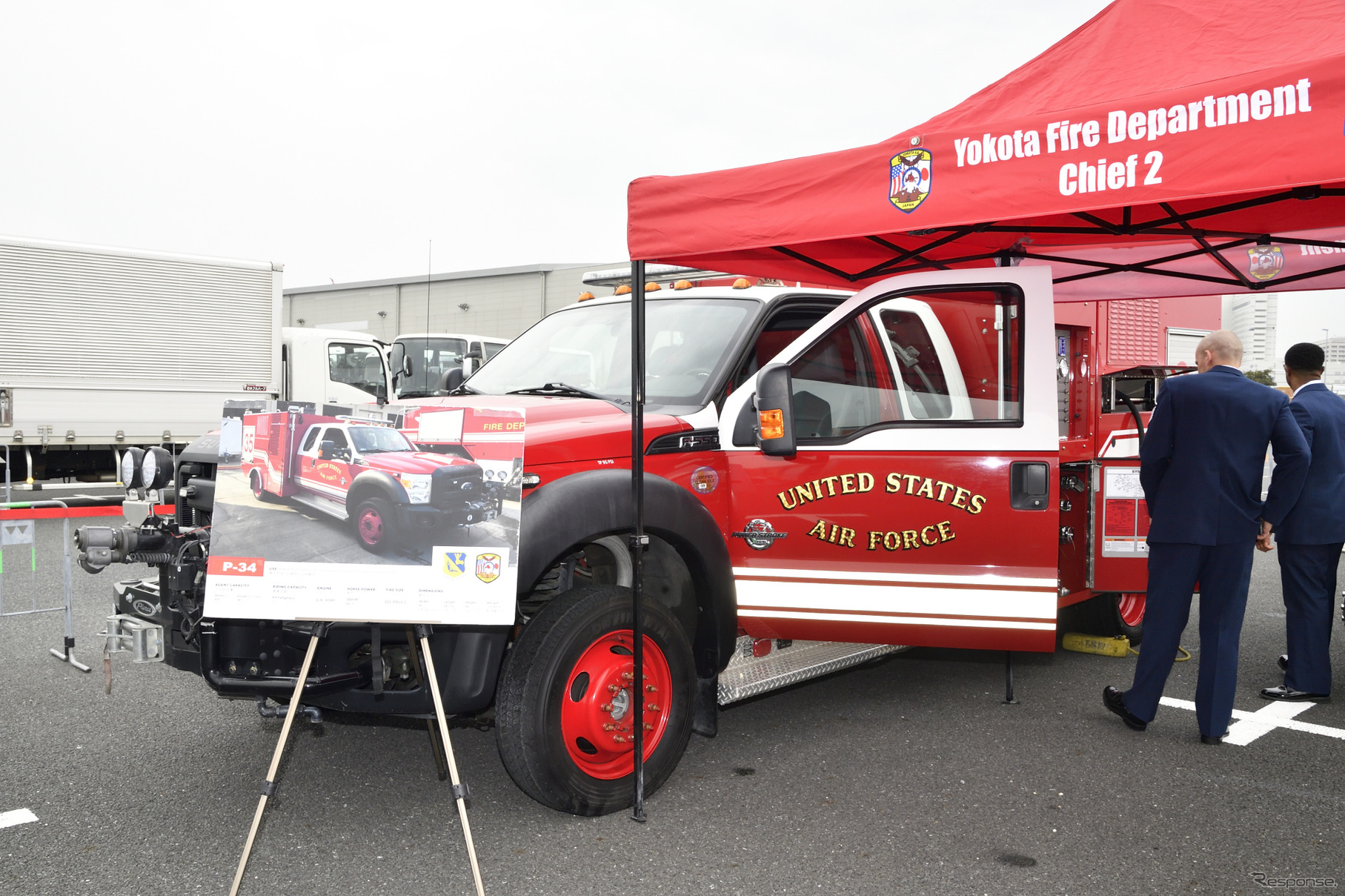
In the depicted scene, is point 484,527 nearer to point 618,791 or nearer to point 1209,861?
point 618,791

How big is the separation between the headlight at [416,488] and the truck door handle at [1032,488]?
7.57ft

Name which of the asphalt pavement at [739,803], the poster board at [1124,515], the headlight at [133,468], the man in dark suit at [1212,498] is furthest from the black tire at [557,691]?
the poster board at [1124,515]

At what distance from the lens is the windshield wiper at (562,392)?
179 inches

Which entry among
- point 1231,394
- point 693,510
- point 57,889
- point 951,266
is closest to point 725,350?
point 693,510

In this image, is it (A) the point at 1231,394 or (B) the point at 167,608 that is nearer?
(B) the point at 167,608

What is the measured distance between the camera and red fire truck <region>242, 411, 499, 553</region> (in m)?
3.19

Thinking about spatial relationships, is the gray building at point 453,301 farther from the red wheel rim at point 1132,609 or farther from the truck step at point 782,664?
the truck step at point 782,664

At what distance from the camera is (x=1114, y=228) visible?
4578mm

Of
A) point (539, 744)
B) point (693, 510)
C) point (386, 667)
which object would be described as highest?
point (693, 510)

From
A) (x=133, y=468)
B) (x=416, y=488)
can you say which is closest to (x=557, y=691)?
(x=416, y=488)

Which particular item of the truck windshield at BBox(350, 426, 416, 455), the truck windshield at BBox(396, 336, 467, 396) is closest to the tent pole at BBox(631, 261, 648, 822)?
the truck windshield at BBox(350, 426, 416, 455)

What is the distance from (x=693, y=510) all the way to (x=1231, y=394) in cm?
244

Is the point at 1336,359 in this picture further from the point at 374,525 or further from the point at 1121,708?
the point at 374,525

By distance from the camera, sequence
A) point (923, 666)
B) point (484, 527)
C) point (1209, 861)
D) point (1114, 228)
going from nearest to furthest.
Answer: point (484, 527), point (1209, 861), point (1114, 228), point (923, 666)
